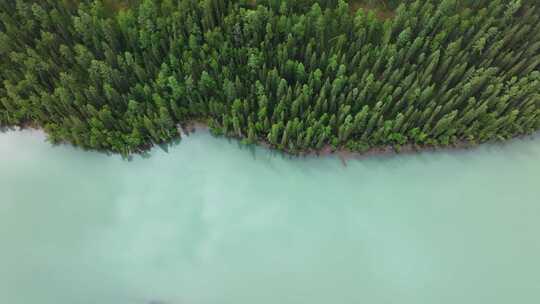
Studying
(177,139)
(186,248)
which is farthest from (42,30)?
(186,248)

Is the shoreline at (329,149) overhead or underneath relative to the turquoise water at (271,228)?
overhead

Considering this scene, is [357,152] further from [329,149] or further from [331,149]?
[329,149]

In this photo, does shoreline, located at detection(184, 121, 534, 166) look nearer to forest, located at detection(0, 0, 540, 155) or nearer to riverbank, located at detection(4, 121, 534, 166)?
riverbank, located at detection(4, 121, 534, 166)

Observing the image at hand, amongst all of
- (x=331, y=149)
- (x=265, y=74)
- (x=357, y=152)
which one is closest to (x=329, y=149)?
(x=331, y=149)

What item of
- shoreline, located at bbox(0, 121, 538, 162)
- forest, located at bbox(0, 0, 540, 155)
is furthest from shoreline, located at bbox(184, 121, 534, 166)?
forest, located at bbox(0, 0, 540, 155)

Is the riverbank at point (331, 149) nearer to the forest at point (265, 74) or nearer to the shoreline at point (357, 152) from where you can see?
the shoreline at point (357, 152)

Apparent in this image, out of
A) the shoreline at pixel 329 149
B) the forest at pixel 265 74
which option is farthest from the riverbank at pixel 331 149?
the forest at pixel 265 74

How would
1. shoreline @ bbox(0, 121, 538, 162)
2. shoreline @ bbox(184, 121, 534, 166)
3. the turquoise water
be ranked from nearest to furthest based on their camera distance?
the turquoise water
shoreline @ bbox(0, 121, 538, 162)
shoreline @ bbox(184, 121, 534, 166)
